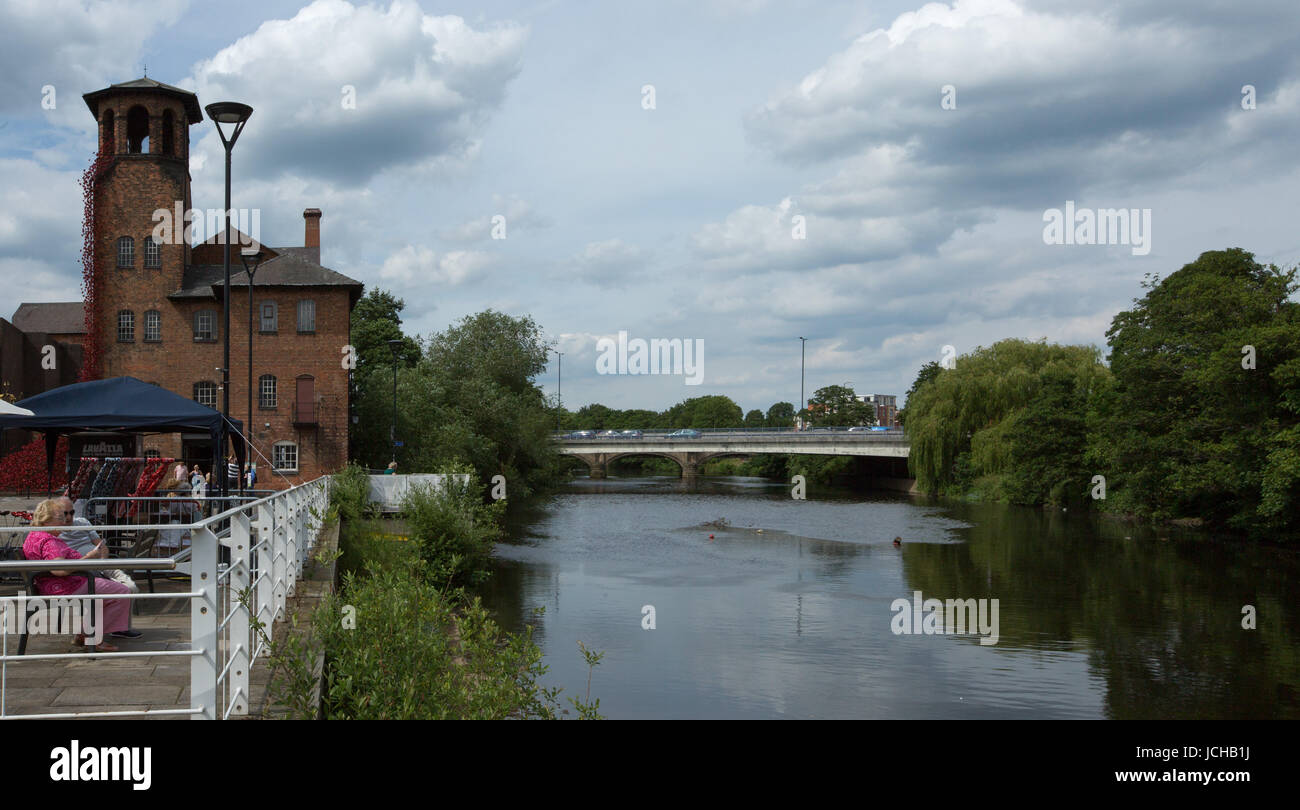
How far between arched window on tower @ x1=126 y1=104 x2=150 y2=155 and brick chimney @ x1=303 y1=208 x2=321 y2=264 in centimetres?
828

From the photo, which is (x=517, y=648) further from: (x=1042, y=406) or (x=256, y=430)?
(x=1042, y=406)

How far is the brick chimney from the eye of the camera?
47.6 metres

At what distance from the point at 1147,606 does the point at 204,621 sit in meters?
22.2

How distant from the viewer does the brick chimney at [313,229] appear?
1873 inches

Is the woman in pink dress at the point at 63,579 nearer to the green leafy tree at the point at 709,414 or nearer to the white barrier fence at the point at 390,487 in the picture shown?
the white barrier fence at the point at 390,487

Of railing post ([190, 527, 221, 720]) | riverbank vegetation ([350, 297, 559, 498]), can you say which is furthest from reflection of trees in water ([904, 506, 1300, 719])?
riverbank vegetation ([350, 297, 559, 498])

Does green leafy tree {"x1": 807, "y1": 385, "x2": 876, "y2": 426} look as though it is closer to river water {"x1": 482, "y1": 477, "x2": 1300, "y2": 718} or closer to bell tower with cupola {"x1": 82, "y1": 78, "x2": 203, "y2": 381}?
river water {"x1": 482, "y1": 477, "x2": 1300, "y2": 718}

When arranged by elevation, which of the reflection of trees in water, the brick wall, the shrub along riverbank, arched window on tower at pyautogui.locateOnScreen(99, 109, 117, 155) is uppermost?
arched window on tower at pyautogui.locateOnScreen(99, 109, 117, 155)

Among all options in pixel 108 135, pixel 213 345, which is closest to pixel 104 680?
pixel 213 345

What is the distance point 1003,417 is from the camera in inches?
2172

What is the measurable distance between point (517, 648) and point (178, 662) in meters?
2.52

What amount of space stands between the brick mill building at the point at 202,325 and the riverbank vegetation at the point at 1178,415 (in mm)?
31505

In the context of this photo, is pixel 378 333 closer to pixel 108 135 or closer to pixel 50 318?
pixel 50 318

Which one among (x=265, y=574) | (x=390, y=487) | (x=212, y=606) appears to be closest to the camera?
(x=212, y=606)
